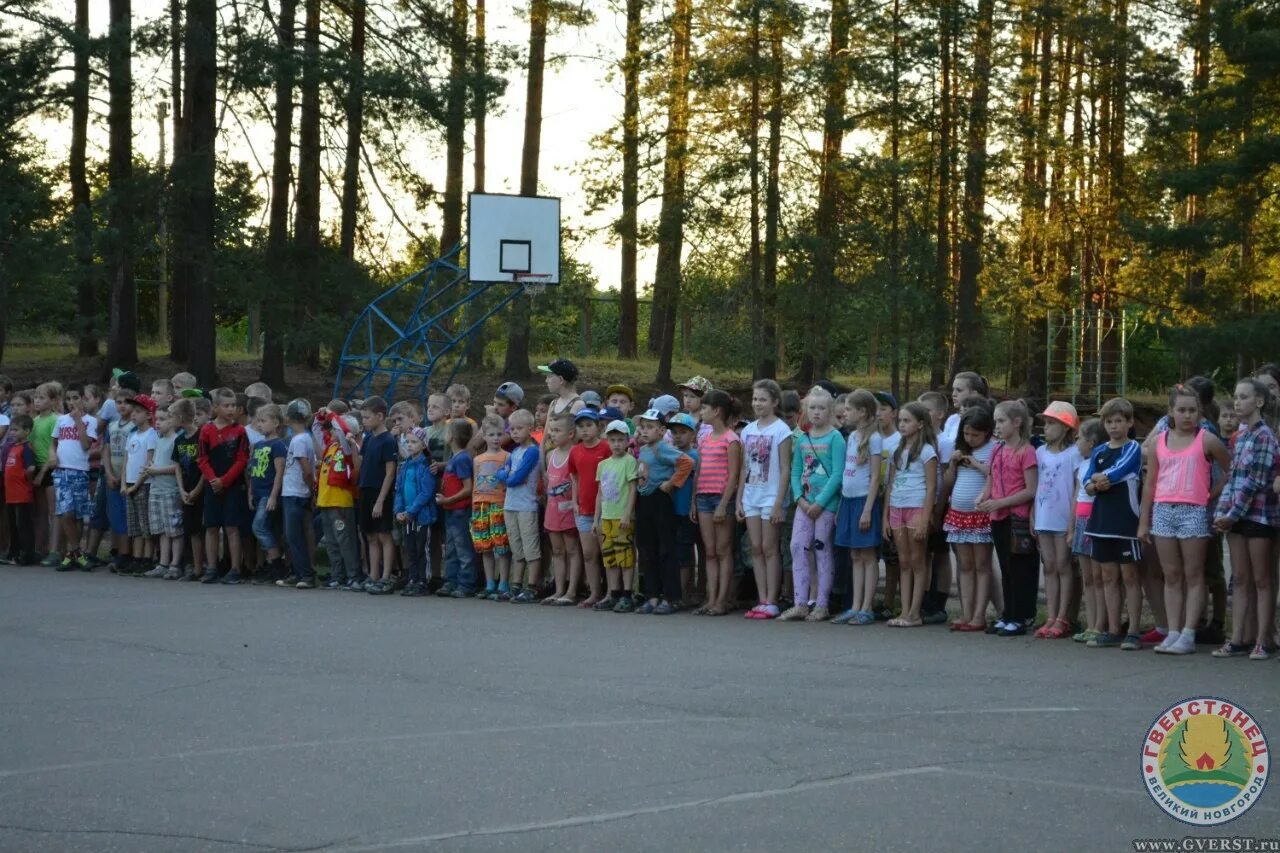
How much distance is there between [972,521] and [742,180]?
2504 centimetres

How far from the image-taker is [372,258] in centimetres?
3400

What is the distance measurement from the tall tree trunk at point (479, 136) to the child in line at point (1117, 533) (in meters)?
20.7

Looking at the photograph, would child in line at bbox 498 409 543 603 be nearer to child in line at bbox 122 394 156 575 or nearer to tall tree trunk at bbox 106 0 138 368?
child in line at bbox 122 394 156 575

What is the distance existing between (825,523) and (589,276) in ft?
123

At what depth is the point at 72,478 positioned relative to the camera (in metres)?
17.9

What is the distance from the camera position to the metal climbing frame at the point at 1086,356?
3969 cm

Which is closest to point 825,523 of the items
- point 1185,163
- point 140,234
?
point 140,234

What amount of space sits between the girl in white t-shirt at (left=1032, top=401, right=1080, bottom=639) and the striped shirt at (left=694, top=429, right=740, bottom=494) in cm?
272

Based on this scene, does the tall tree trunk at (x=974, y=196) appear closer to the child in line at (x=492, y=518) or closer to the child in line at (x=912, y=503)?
the child in line at (x=492, y=518)

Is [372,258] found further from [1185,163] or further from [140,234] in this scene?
[1185,163]

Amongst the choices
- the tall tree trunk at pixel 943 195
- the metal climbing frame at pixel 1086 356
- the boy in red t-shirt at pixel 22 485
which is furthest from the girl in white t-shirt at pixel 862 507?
the metal climbing frame at pixel 1086 356

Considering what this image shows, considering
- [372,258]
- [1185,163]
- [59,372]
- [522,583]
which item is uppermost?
[1185,163]

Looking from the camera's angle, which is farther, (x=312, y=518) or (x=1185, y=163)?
(x=1185, y=163)

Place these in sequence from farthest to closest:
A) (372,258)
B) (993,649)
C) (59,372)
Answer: (59,372), (372,258), (993,649)
